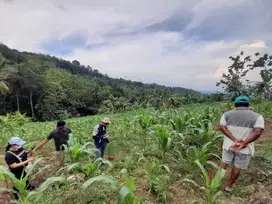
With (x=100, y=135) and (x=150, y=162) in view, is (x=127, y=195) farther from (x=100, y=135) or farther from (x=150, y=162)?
(x=100, y=135)

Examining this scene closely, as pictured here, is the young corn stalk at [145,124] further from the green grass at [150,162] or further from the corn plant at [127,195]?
the corn plant at [127,195]

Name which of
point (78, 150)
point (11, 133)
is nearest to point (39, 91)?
point (11, 133)

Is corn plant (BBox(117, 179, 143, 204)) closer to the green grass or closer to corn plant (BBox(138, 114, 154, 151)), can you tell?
the green grass

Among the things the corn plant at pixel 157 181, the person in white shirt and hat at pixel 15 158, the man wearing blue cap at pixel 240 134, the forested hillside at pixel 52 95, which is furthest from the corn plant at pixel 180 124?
the forested hillside at pixel 52 95

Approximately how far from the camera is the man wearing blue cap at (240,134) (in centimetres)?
395

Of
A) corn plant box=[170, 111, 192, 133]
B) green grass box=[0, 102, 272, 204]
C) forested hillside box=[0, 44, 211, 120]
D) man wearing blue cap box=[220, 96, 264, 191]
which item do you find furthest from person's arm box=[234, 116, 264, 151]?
forested hillside box=[0, 44, 211, 120]

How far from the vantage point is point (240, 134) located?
406 cm

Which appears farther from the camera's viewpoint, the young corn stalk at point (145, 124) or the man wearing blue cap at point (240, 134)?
the young corn stalk at point (145, 124)

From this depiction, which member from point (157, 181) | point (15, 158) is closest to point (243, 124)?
point (157, 181)

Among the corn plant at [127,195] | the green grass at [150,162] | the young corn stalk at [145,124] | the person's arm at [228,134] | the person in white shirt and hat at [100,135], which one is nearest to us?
the corn plant at [127,195]

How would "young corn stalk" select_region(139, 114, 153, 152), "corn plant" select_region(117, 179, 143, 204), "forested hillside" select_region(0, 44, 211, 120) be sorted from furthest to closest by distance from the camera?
"forested hillside" select_region(0, 44, 211, 120) < "young corn stalk" select_region(139, 114, 153, 152) < "corn plant" select_region(117, 179, 143, 204)

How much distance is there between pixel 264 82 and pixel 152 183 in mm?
23581

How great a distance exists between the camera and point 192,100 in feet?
116

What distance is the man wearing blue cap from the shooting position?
13.0 ft
